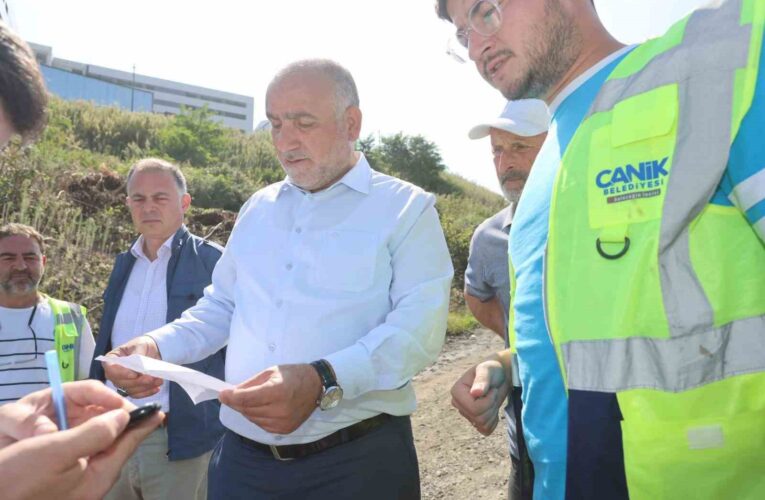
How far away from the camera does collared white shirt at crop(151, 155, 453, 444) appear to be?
7.32 feet

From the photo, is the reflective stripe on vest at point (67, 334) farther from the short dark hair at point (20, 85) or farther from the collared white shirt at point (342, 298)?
the short dark hair at point (20, 85)

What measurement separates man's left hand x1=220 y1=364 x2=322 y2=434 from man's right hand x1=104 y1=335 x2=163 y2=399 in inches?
19.6

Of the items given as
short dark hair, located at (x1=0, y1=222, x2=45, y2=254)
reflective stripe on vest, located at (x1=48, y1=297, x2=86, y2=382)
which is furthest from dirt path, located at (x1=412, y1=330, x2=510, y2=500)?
short dark hair, located at (x1=0, y1=222, x2=45, y2=254)

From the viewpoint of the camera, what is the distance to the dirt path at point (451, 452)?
15.6 ft

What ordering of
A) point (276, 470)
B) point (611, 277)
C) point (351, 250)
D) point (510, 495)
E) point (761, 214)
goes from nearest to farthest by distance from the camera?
point (761, 214) < point (611, 277) < point (276, 470) < point (351, 250) < point (510, 495)

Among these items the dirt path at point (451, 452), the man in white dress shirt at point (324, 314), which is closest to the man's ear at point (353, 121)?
the man in white dress shirt at point (324, 314)

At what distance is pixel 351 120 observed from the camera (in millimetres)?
2648

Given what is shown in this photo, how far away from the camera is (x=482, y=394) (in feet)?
6.31

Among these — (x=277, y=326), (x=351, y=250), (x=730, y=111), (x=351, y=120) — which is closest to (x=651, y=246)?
(x=730, y=111)

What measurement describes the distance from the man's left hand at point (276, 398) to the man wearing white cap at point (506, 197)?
1594 millimetres

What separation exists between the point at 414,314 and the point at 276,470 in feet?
2.48

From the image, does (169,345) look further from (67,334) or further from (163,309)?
(67,334)

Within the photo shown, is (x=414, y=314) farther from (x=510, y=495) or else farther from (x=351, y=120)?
(x=510, y=495)

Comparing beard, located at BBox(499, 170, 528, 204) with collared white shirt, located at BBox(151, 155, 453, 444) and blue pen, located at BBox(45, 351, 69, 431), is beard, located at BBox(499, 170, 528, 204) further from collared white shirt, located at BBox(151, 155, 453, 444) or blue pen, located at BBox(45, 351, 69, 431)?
blue pen, located at BBox(45, 351, 69, 431)
